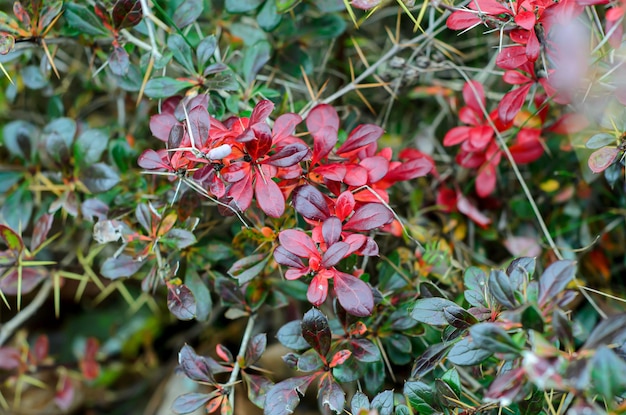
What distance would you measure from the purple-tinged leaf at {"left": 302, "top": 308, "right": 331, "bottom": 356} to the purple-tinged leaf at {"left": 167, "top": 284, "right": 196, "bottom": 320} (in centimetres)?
20

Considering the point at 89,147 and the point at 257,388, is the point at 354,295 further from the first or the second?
the point at 89,147

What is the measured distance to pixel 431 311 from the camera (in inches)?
37.8

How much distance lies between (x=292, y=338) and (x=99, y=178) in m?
0.53

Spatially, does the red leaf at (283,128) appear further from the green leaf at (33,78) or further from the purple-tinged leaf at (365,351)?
the green leaf at (33,78)

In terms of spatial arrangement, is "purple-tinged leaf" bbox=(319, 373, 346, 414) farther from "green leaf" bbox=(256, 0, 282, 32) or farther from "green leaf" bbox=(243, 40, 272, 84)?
"green leaf" bbox=(256, 0, 282, 32)

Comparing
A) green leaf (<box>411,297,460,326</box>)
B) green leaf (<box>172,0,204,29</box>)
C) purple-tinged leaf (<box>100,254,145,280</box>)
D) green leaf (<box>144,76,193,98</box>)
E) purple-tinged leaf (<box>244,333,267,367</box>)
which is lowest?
purple-tinged leaf (<box>244,333,267,367</box>)

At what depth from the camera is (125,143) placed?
49.7 inches

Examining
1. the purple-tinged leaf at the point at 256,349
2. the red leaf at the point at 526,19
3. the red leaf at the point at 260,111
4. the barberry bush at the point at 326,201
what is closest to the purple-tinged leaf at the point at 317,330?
the barberry bush at the point at 326,201

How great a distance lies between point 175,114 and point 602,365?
0.79m

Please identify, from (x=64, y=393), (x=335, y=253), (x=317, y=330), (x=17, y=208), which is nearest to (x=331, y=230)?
(x=335, y=253)

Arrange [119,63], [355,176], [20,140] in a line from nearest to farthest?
[355,176], [119,63], [20,140]

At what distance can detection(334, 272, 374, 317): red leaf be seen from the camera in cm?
93

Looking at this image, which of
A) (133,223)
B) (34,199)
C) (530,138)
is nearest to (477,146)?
(530,138)

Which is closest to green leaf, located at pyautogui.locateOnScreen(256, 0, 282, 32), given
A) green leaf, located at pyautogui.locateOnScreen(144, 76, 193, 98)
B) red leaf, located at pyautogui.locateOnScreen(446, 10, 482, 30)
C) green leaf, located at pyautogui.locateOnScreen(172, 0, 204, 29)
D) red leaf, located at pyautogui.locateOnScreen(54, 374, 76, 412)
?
green leaf, located at pyautogui.locateOnScreen(172, 0, 204, 29)
